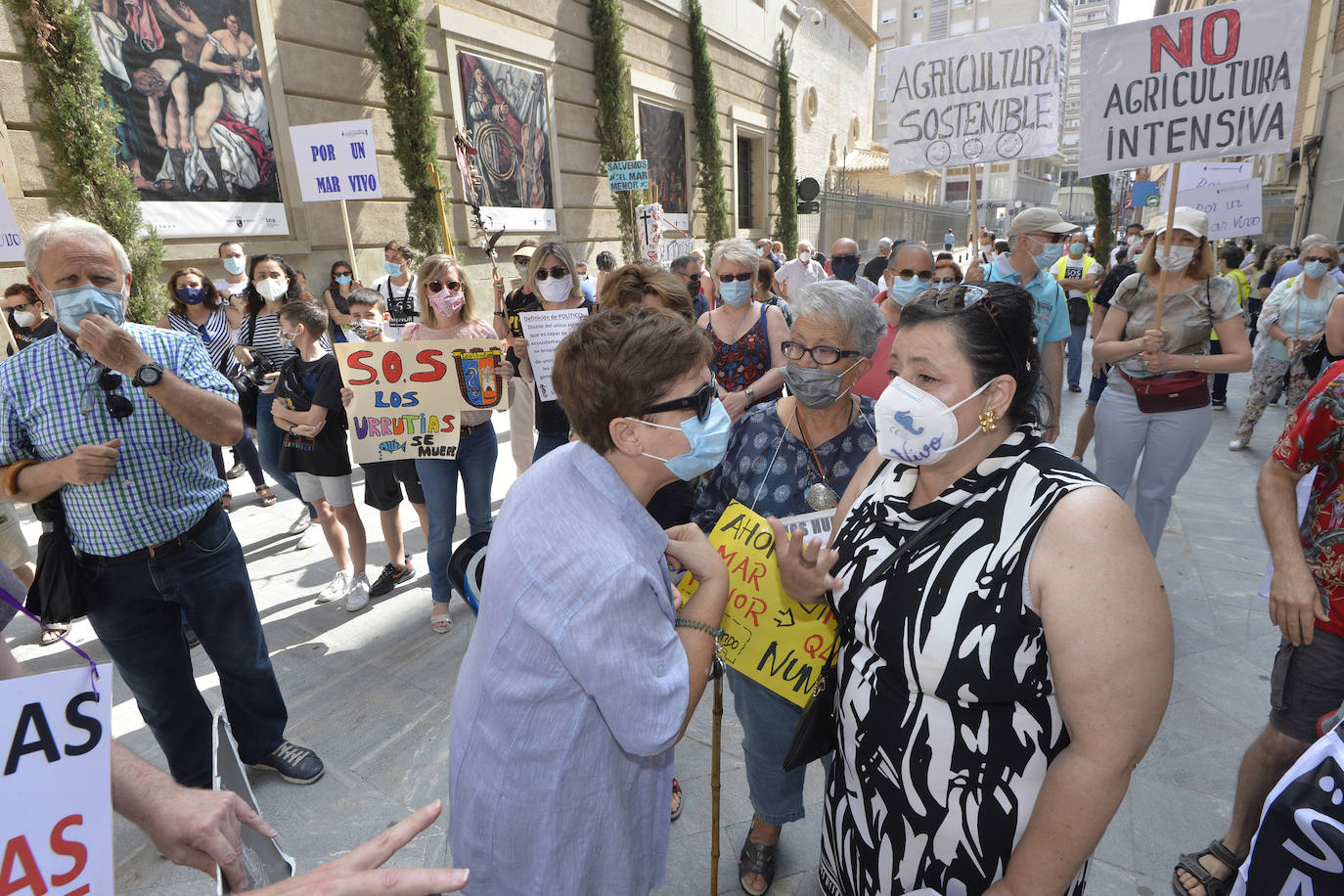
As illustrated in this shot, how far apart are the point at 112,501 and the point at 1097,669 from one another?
289 cm

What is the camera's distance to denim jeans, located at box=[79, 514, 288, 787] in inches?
96.2

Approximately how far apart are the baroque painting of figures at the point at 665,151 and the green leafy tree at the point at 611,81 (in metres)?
1.19

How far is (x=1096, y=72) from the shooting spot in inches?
158

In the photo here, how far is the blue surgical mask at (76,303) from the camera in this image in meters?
2.16

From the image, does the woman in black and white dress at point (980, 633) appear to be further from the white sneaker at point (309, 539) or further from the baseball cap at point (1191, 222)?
the white sneaker at point (309, 539)

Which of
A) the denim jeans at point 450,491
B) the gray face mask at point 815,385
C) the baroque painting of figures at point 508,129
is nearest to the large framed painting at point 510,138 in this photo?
the baroque painting of figures at point 508,129

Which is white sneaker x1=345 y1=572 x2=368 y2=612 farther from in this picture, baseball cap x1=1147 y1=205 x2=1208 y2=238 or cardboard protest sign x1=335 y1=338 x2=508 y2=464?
baseball cap x1=1147 y1=205 x2=1208 y2=238

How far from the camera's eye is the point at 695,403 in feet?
5.18

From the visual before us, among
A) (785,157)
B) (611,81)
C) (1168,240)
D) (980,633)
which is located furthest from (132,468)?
(785,157)

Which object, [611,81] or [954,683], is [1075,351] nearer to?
[954,683]

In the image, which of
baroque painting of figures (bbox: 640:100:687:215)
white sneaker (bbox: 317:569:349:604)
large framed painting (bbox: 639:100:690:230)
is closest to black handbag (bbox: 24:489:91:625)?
white sneaker (bbox: 317:569:349:604)

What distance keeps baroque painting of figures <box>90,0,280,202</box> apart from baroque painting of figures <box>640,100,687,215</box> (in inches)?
349


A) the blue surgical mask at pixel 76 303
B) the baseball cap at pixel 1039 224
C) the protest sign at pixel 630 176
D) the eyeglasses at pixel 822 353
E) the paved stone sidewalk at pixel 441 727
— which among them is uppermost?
the protest sign at pixel 630 176

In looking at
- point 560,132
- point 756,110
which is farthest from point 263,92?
point 756,110
